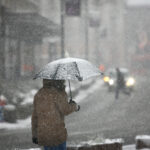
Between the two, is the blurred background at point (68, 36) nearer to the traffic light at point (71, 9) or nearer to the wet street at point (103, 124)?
the traffic light at point (71, 9)

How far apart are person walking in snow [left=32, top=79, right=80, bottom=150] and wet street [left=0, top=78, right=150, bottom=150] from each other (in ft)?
4.15

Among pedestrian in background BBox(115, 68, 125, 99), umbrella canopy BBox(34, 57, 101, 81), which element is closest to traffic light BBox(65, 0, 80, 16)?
pedestrian in background BBox(115, 68, 125, 99)

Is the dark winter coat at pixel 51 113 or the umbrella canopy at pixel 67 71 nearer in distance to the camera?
the dark winter coat at pixel 51 113

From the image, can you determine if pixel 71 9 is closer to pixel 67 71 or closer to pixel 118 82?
pixel 118 82

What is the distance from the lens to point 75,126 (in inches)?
452

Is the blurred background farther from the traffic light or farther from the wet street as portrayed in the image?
the wet street

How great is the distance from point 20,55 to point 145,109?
13.3 metres

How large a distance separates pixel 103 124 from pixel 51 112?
6847mm

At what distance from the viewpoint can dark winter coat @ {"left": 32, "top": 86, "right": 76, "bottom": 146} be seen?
492cm

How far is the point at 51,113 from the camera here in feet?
16.2

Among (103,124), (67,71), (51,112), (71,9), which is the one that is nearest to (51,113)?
(51,112)

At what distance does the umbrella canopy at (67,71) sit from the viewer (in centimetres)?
517

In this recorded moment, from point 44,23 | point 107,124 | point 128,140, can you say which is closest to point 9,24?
point 44,23

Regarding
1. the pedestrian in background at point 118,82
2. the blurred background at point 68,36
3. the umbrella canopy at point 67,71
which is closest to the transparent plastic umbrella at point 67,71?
the umbrella canopy at point 67,71
